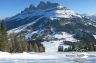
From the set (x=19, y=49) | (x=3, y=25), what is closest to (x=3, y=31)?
(x=3, y=25)

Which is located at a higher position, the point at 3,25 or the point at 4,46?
the point at 3,25

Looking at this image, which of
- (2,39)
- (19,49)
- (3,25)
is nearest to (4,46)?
(2,39)

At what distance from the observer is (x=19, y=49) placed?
7864 inches

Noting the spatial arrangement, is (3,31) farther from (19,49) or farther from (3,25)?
(19,49)

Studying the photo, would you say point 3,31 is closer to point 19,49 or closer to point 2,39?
point 2,39

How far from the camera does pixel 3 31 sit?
152 meters

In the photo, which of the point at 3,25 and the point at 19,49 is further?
the point at 19,49

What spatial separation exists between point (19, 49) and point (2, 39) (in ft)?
184

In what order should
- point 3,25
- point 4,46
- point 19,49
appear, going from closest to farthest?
point 4,46
point 3,25
point 19,49

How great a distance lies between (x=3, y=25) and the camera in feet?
509

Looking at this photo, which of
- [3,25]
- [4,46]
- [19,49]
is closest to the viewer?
[4,46]

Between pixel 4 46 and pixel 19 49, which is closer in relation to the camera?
pixel 4 46

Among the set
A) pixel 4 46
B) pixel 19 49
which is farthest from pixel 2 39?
pixel 19 49

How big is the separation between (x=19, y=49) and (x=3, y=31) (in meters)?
48.7
